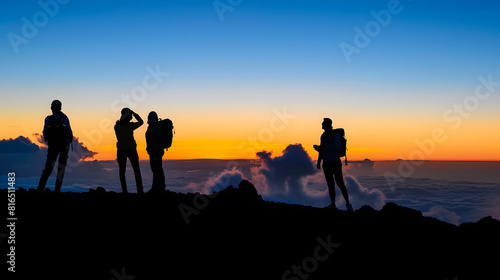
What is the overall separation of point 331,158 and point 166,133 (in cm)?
502

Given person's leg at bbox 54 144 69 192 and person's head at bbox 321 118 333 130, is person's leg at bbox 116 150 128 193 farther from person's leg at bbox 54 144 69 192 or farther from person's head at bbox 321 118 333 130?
person's head at bbox 321 118 333 130

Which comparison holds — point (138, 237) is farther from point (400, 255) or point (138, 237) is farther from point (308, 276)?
point (400, 255)

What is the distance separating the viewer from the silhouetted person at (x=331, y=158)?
490 inches

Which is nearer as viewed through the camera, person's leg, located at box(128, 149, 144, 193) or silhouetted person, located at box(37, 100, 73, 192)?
silhouetted person, located at box(37, 100, 73, 192)

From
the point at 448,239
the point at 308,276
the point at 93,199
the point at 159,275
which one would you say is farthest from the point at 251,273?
the point at 93,199

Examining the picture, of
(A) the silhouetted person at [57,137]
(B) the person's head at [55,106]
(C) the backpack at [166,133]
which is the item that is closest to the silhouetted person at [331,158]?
(C) the backpack at [166,133]

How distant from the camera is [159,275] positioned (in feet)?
23.1

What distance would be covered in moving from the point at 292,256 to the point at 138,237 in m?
3.05

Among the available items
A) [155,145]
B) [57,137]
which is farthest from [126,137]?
[57,137]

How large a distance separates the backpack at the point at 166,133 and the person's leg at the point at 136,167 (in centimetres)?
87

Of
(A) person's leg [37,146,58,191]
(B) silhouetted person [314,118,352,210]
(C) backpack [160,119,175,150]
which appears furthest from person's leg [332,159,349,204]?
(A) person's leg [37,146,58,191]

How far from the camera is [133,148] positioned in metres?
12.0

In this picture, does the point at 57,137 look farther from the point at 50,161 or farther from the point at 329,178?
the point at 329,178

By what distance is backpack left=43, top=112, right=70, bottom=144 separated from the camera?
11.7 metres
